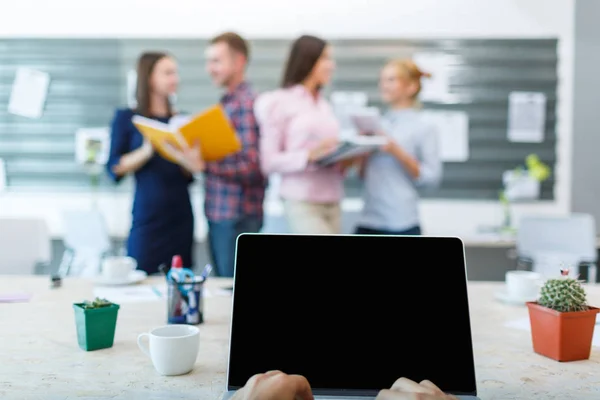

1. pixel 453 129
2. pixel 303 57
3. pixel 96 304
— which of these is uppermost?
pixel 303 57

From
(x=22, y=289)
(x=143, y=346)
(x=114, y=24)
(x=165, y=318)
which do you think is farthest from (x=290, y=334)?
(x=114, y=24)

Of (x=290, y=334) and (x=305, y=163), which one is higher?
(x=305, y=163)

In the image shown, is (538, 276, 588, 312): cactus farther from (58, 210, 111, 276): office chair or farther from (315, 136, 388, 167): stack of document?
(58, 210, 111, 276): office chair

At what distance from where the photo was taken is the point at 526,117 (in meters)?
4.03

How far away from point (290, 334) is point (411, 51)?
3387mm

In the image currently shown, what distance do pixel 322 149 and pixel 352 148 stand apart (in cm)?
15

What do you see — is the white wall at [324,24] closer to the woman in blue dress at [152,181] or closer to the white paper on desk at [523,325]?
the woman in blue dress at [152,181]

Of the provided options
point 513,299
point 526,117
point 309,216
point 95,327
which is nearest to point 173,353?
point 95,327

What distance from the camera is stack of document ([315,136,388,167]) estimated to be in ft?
9.02

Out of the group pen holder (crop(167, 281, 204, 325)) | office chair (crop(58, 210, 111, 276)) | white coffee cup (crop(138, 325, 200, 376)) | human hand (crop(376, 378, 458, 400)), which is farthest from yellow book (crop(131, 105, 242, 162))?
human hand (crop(376, 378, 458, 400))

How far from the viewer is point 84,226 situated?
368 centimetres

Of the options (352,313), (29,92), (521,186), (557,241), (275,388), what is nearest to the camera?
(275,388)

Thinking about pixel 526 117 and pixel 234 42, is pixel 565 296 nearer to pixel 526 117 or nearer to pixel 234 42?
pixel 234 42

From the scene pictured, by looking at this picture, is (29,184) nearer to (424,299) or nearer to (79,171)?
(79,171)
